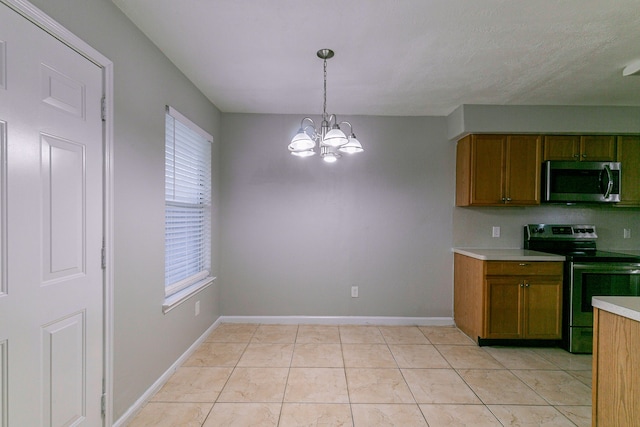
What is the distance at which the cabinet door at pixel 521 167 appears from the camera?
3.35 m

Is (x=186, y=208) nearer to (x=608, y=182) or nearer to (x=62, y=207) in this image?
(x=62, y=207)

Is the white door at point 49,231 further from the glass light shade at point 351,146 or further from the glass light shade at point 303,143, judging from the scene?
the glass light shade at point 351,146

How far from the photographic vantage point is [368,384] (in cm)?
238

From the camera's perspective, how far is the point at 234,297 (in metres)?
3.70

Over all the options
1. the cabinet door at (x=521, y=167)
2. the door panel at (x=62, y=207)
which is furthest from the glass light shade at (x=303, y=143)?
the cabinet door at (x=521, y=167)

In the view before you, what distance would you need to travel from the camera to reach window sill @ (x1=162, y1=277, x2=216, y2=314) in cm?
235

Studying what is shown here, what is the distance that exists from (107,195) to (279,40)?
1.46 metres

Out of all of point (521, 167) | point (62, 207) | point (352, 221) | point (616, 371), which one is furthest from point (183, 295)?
point (521, 167)

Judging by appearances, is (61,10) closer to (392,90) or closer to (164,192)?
(164,192)

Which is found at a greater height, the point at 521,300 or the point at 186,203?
the point at 186,203

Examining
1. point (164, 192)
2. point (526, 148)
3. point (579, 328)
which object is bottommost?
point (579, 328)

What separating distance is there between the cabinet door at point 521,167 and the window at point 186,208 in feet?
10.8

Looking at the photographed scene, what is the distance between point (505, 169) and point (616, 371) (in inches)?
96.0

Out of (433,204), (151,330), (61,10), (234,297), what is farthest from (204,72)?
(433,204)
